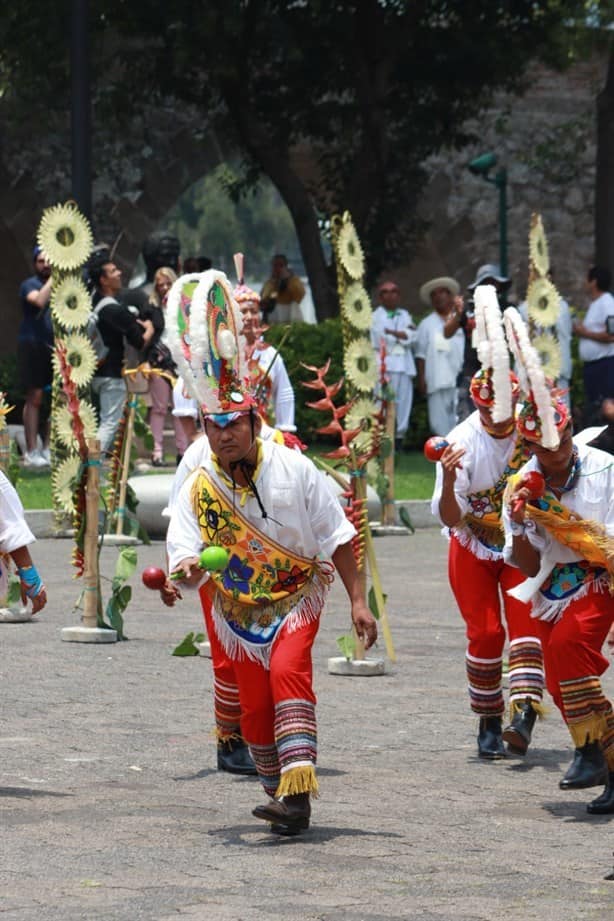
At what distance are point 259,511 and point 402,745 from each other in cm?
172

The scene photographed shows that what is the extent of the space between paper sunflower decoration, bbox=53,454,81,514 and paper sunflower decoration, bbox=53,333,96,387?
1006 millimetres

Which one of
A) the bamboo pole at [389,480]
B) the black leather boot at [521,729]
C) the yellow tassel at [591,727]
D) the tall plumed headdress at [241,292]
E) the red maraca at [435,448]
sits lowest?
the bamboo pole at [389,480]

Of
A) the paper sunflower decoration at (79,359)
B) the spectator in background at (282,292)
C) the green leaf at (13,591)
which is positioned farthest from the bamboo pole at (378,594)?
the spectator in background at (282,292)

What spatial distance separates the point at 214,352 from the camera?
23.2 ft

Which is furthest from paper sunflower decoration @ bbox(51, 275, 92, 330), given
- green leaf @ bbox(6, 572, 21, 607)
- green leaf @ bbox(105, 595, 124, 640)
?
green leaf @ bbox(105, 595, 124, 640)

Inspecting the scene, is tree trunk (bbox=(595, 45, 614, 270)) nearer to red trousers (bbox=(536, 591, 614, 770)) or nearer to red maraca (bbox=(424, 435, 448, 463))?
red maraca (bbox=(424, 435, 448, 463))

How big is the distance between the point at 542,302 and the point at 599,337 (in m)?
2.48

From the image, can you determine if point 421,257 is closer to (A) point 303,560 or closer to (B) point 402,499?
(B) point 402,499

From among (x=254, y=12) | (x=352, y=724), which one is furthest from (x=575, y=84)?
(x=352, y=724)

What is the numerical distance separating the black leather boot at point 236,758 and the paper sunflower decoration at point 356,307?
5.25 metres

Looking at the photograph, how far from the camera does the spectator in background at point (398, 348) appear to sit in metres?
22.4

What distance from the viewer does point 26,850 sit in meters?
6.51

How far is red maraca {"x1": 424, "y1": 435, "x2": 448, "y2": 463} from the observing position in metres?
7.98

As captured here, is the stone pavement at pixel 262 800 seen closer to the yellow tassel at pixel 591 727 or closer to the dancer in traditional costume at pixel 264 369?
the yellow tassel at pixel 591 727
